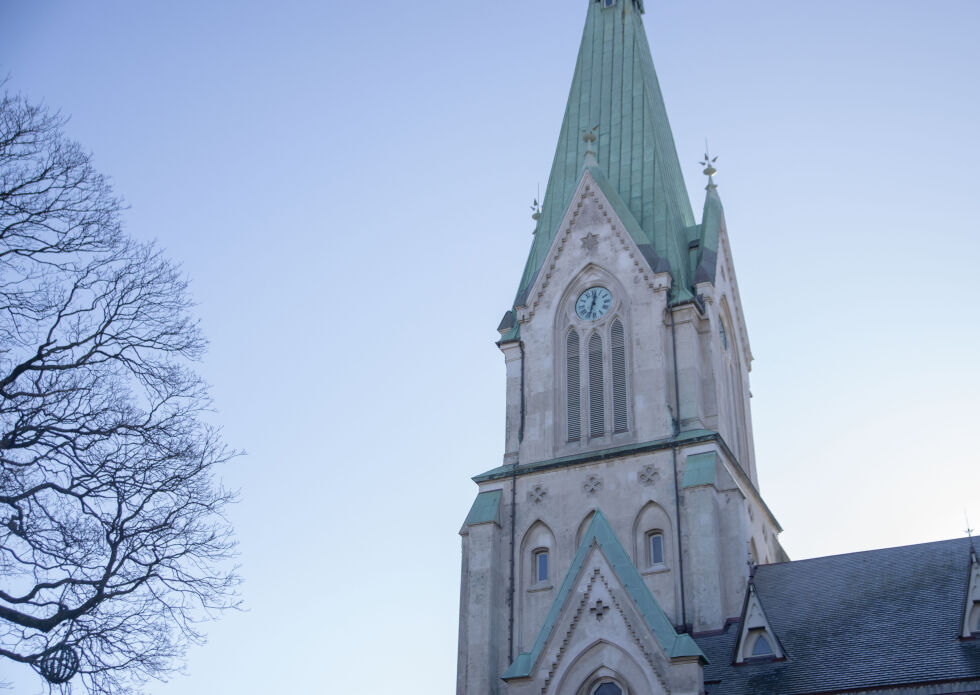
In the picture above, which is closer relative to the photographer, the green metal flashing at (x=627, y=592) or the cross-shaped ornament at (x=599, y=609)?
the green metal flashing at (x=627, y=592)

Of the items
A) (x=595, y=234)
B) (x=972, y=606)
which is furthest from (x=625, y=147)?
(x=972, y=606)

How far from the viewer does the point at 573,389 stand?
134 feet

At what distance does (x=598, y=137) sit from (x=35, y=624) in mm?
33145

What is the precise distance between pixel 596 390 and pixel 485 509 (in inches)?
219

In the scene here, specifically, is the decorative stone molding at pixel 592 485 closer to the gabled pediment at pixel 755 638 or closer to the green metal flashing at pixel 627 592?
the green metal flashing at pixel 627 592

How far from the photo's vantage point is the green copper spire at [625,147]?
43375mm

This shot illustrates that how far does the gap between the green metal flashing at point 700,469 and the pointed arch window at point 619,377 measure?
2928mm

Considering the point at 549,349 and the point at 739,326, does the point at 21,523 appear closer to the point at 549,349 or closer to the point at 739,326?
the point at 549,349

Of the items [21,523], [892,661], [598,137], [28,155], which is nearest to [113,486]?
[21,523]

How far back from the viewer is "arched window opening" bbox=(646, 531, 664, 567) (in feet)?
119

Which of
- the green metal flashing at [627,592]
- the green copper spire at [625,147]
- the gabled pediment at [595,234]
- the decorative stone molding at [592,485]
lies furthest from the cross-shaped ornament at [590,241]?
the green metal flashing at [627,592]

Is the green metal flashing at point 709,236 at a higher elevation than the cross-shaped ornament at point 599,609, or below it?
higher

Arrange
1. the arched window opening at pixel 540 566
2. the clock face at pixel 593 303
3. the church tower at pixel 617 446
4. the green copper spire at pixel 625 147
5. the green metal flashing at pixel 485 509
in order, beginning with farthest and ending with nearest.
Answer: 1. the green copper spire at pixel 625 147
2. the clock face at pixel 593 303
3. the green metal flashing at pixel 485 509
4. the arched window opening at pixel 540 566
5. the church tower at pixel 617 446

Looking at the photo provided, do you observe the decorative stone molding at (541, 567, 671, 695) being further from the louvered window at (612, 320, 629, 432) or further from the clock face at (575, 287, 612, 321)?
the clock face at (575, 287, 612, 321)
